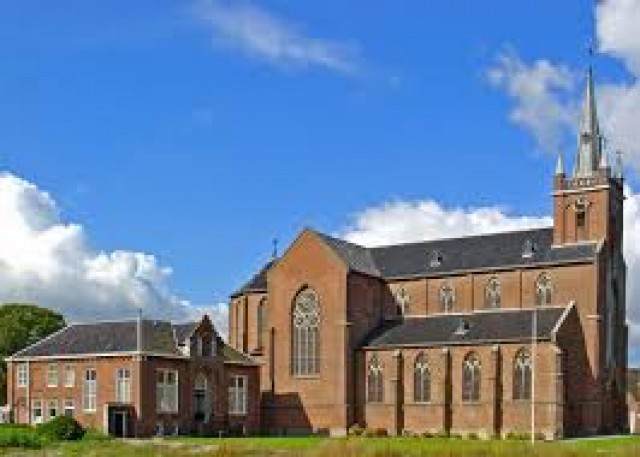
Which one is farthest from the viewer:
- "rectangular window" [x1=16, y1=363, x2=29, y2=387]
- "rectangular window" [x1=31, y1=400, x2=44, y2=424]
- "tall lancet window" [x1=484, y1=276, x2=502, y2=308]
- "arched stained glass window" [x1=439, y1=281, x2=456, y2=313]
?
"arched stained glass window" [x1=439, y1=281, x2=456, y2=313]

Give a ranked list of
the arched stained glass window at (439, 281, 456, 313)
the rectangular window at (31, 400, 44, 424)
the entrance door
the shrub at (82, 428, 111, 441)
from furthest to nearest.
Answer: the arched stained glass window at (439, 281, 456, 313)
the rectangular window at (31, 400, 44, 424)
the entrance door
the shrub at (82, 428, 111, 441)

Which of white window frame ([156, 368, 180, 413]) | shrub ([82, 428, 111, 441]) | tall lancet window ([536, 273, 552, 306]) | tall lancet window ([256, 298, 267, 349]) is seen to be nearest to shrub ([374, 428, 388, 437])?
white window frame ([156, 368, 180, 413])

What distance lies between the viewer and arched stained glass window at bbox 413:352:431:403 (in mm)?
88625

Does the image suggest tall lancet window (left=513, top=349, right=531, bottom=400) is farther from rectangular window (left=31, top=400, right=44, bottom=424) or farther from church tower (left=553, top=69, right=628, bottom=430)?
rectangular window (left=31, top=400, right=44, bottom=424)

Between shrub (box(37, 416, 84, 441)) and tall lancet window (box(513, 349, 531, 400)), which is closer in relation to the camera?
shrub (box(37, 416, 84, 441))

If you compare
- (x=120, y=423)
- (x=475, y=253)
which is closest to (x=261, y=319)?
(x=475, y=253)

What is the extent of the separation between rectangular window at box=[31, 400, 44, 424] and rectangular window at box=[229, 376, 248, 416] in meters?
14.2

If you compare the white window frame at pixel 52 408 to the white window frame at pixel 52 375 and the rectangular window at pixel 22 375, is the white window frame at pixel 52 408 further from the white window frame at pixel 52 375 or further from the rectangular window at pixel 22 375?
the rectangular window at pixel 22 375

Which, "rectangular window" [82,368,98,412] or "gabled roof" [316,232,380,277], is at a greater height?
"gabled roof" [316,232,380,277]

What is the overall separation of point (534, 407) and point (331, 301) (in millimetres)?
20721

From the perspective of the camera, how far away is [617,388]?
89.1m

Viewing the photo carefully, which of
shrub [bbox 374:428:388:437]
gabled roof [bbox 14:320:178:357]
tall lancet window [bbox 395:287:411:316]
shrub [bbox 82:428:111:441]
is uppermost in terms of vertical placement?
tall lancet window [bbox 395:287:411:316]

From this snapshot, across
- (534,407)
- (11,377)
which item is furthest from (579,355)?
(11,377)

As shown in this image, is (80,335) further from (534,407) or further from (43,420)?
(534,407)
